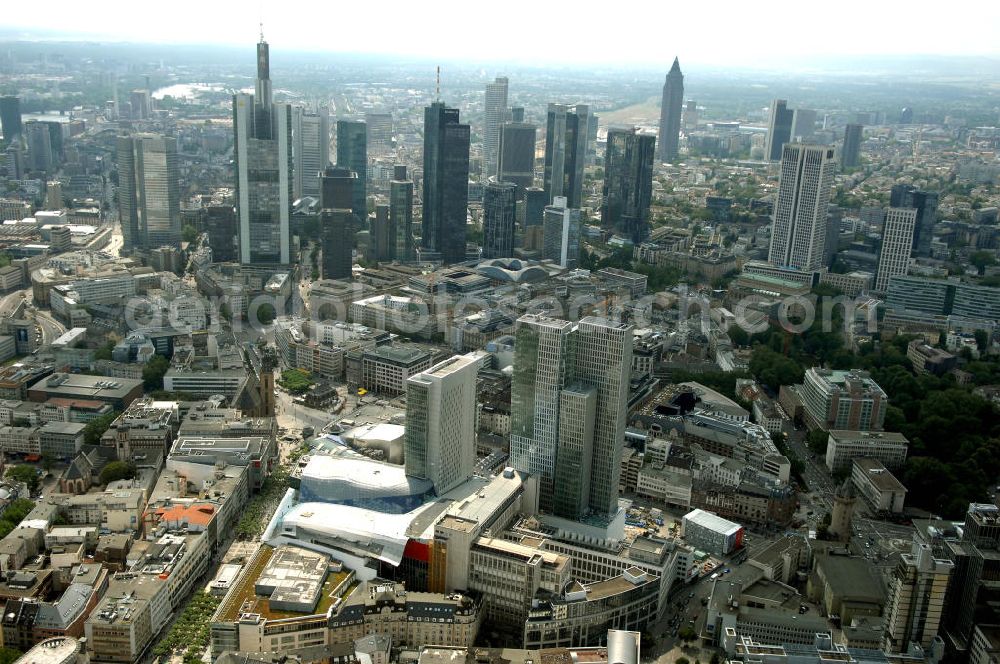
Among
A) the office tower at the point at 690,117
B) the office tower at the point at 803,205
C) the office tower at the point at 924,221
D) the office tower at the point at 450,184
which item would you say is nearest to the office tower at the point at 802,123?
the office tower at the point at 690,117

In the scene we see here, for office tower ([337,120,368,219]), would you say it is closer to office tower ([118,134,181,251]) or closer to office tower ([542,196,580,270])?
office tower ([118,134,181,251])

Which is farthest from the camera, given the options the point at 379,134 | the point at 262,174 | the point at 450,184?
the point at 379,134

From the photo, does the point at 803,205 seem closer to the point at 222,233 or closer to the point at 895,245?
the point at 895,245

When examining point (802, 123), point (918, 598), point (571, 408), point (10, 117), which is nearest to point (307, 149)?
point (10, 117)

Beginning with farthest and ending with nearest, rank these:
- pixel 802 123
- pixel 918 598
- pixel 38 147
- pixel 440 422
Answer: pixel 802 123, pixel 38 147, pixel 440 422, pixel 918 598

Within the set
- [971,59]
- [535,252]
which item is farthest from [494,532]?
[971,59]

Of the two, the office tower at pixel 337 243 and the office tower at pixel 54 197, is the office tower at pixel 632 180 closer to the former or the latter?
the office tower at pixel 337 243

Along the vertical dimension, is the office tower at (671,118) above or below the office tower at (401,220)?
above
